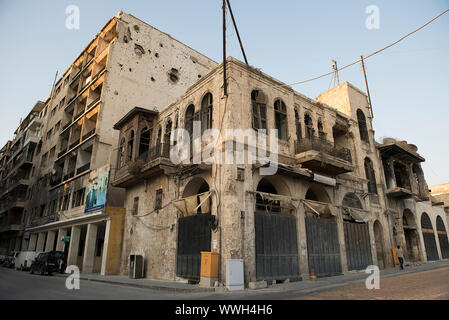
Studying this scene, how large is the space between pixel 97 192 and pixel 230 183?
47.2 ft

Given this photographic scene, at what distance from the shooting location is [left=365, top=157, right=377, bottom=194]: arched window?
21.2m

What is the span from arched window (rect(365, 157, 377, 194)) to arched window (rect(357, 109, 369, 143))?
189 cm

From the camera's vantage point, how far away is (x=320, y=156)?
15.5 meters

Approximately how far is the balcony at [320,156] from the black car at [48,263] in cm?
1848

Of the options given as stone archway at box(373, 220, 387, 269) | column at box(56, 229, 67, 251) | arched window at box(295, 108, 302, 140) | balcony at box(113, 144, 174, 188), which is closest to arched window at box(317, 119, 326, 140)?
arched window at box(295, 108, 302, 140)

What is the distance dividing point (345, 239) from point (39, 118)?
50313mm

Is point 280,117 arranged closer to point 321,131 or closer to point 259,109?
point 259,109

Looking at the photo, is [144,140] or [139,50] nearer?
[144,140]

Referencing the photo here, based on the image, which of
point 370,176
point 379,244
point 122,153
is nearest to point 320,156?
point 370,176

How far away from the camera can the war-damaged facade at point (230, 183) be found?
13547 millimetres

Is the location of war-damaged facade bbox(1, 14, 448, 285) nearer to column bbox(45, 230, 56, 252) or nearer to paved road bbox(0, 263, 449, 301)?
column bbox(45, 230, 56, 252)

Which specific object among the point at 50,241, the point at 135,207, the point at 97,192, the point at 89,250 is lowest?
the point at 89,250

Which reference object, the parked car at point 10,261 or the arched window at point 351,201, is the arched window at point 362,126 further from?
the parked car at point 10,261

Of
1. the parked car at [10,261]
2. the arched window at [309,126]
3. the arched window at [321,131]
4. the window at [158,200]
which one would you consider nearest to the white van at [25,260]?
the parked car at [10,261]
